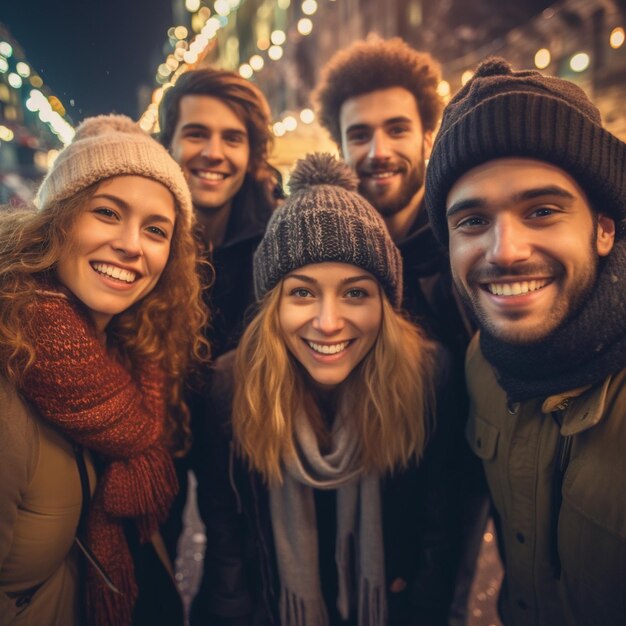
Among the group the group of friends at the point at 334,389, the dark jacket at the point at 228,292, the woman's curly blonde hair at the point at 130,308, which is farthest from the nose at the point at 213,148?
the woman's curly blonde hair at the point at 130,308

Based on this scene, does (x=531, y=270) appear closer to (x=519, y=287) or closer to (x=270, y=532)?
(x=519, y=287)

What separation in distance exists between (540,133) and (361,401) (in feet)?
4.04

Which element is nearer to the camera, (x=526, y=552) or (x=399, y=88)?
(x=526, y=552)

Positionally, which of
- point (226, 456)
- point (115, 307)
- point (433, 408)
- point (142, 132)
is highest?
point (142, 132)

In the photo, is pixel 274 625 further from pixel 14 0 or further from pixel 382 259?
pixel 14 0

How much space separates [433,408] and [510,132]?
1.19 metres

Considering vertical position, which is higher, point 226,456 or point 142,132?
point 142,132

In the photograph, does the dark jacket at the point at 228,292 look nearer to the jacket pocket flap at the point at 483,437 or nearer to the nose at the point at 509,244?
the jacket pocket flap at the point at 483,437

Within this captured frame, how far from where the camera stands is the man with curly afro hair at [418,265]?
78.2 inches

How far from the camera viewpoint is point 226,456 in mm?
2027

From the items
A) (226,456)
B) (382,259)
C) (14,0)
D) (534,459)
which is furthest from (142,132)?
(534,459)

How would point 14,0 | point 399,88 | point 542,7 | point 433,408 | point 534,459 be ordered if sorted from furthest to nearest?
point 542,7 < point 399,88 < point 433,408 < point 14,0 < point 534,459

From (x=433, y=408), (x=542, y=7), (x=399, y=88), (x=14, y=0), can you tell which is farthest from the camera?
(x=542, y=7)

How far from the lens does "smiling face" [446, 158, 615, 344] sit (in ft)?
4.33
